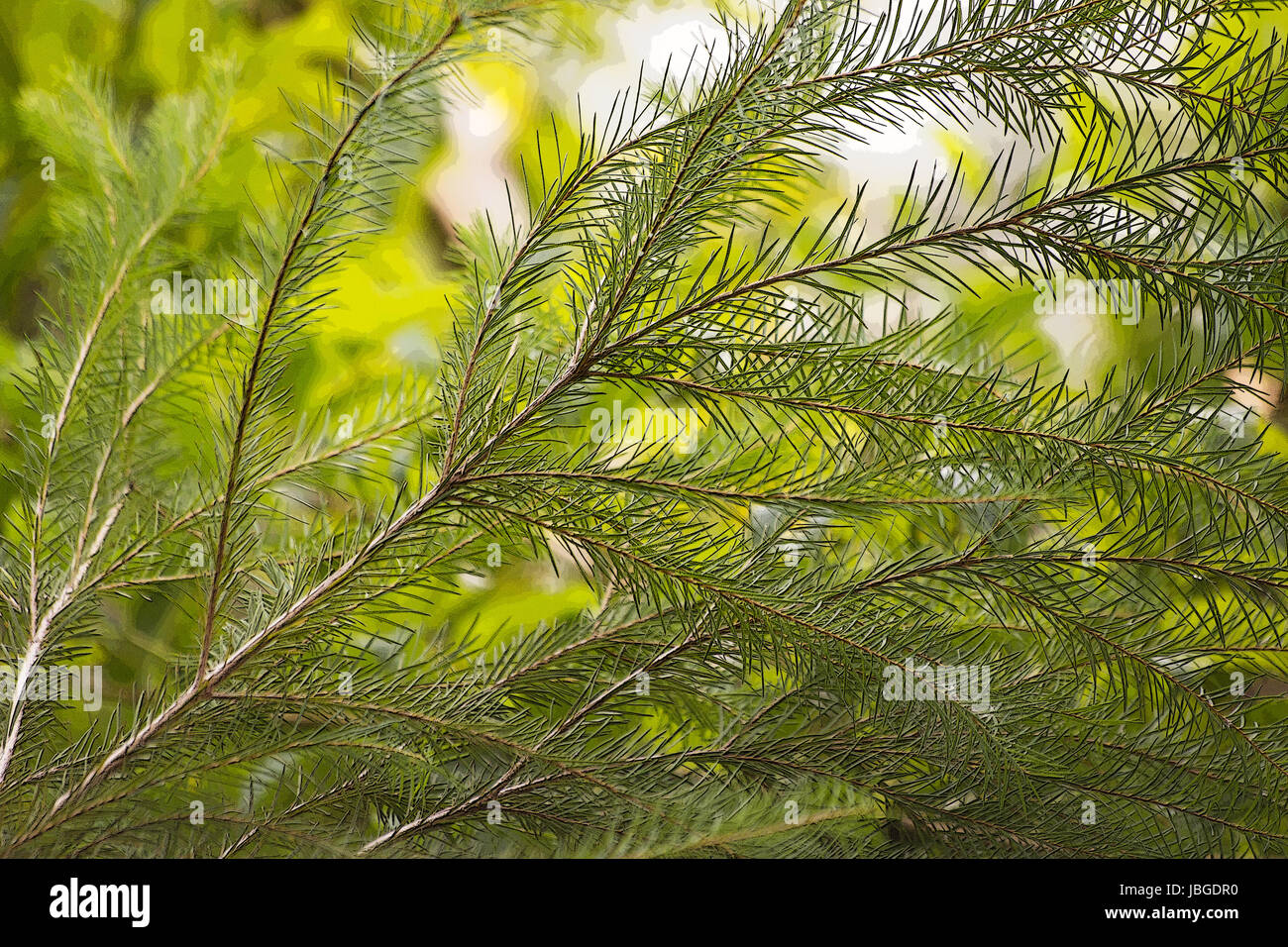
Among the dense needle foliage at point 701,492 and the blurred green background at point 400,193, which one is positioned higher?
the blurred green background at point 400,193

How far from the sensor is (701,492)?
0.39 metres

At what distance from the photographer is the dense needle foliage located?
1.21ft

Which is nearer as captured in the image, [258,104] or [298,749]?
[298,749]

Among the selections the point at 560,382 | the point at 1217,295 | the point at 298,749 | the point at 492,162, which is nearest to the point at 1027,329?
the point at 1217,295

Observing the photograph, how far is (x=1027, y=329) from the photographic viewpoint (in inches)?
32.9

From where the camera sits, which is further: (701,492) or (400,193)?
(400,193)

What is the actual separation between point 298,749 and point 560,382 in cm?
19

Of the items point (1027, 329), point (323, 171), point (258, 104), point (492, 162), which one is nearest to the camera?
point (323, 171)

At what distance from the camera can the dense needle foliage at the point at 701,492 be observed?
1.21ft

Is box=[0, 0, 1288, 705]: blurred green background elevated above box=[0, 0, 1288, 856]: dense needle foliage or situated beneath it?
elevated above

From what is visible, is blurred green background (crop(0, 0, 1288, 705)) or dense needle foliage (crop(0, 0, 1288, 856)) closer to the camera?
dense needle foliage (crop(0, 0, 1288, 856))

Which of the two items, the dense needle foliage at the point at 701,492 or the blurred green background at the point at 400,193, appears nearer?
the dense needle foliage at the point at 701,492

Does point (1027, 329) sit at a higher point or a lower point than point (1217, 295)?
higher
